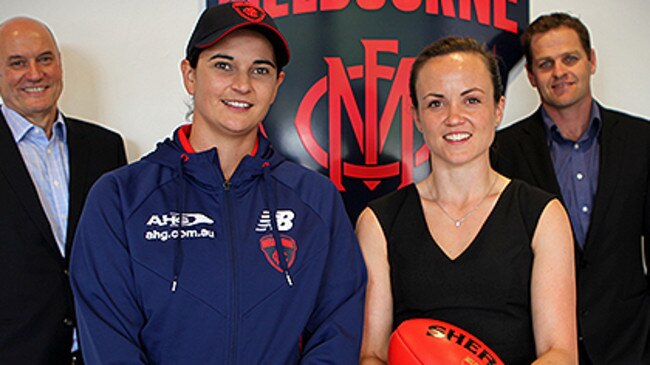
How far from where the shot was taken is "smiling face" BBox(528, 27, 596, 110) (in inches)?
87.0

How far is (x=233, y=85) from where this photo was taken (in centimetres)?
150

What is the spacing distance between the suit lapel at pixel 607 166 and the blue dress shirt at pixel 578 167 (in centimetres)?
3

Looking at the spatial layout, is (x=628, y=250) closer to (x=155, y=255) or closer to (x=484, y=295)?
(x=484, y=295)

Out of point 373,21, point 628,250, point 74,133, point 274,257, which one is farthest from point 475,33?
point 74,133

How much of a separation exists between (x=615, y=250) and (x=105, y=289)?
154 centimetres

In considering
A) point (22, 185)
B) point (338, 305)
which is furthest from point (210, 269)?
point (22, 185)

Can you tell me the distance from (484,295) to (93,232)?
2.92 feet

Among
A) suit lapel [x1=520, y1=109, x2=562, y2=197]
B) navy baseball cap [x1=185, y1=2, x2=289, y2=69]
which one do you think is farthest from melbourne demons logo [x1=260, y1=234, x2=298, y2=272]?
suit lapel [x1=520, y1=109, x2=562, y2=197]

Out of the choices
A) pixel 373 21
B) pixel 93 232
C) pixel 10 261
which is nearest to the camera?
pixel 93 232

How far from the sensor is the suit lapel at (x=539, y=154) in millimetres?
2135

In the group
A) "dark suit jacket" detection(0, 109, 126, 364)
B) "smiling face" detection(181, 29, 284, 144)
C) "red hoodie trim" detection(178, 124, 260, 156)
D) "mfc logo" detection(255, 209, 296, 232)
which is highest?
"smiling face" detection(181, 29, 284, 144)

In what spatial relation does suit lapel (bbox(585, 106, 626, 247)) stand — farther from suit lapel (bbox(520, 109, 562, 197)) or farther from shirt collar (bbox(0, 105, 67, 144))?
shirt collar (bbox(0, 105, 67, 144))

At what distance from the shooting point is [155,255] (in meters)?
1.41

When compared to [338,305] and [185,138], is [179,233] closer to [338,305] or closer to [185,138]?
[185,138]
